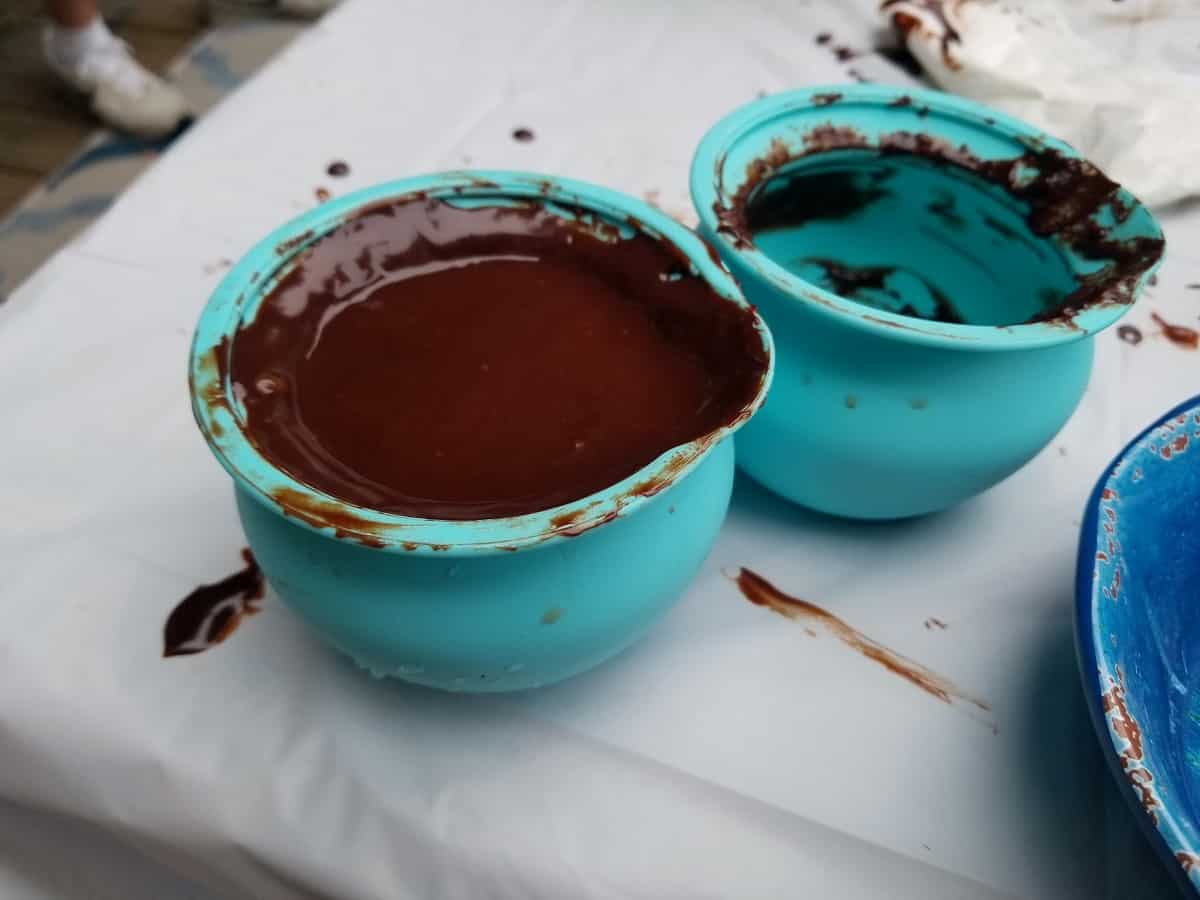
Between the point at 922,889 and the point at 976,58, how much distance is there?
93 cm

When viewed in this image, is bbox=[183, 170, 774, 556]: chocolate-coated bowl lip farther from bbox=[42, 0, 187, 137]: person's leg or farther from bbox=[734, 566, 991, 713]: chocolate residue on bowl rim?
bbox=[42, 0, 187, 137]: person's leg

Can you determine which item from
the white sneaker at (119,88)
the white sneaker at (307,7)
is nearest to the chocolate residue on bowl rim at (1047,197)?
the white sneaker at (119,88)

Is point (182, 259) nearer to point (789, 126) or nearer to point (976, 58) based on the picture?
point (789, 126)

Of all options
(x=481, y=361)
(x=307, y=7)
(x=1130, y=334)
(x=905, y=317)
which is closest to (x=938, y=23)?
(x=1130, y=334)

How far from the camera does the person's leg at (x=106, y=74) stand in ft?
4.63

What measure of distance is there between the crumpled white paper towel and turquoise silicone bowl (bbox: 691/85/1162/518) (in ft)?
1.14

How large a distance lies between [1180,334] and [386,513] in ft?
2.61

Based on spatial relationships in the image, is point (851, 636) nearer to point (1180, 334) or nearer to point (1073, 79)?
point (1180, 334)

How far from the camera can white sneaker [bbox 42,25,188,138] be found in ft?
4.64

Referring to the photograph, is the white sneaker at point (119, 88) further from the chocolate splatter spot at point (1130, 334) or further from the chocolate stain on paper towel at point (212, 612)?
the chocolate splatter spot at point (1130, 334)

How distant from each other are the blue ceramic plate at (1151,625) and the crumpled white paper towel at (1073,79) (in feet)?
1.66


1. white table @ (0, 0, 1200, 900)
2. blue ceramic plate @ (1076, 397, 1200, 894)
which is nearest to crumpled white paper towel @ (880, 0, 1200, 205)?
white table @ (0, 0, 1200, 900)

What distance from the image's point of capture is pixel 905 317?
0.54 meters

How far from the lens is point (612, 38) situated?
1.20 metres
